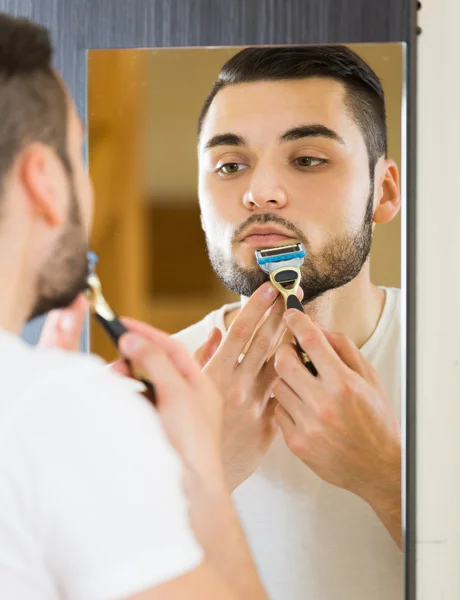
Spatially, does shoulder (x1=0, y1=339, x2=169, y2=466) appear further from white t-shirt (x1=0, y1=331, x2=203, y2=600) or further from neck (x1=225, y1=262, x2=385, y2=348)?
neck (x1=225, y1=262, x2=385, y2=348)

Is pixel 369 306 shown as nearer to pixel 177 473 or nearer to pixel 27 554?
pixel 177 473

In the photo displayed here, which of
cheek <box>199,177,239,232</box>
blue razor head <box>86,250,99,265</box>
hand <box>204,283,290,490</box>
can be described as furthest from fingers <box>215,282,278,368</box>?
blue razor head <box>86,250,99,265</box>

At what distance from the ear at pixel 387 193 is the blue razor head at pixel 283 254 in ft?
0.38

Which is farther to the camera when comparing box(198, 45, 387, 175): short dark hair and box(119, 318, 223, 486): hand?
box(198, 45, 387, 175): short dark hair

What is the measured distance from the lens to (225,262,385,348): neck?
3.23 feet

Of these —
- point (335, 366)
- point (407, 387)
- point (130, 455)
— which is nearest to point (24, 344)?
point (130, 455)

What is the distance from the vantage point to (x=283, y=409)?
98 cm

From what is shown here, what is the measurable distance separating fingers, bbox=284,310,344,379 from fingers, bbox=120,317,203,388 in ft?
0.46

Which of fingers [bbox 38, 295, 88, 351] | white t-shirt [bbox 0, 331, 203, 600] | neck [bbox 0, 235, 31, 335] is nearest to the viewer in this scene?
white t-shirt [bbox 0, 331, 203, 600]

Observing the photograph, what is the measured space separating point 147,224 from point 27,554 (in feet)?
1.59

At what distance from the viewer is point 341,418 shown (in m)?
0.98

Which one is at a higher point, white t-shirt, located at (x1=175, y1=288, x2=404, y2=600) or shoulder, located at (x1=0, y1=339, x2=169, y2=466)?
shoulder, located at (x1=0, y1=339, x2=169, y2=466)
